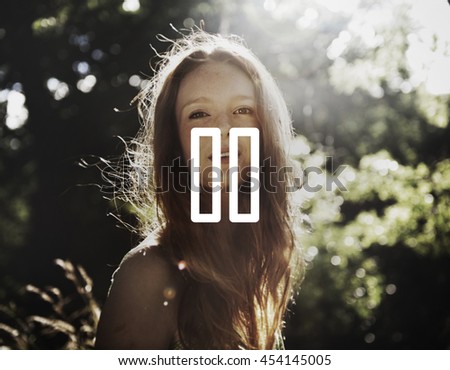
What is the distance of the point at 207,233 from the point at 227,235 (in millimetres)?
117

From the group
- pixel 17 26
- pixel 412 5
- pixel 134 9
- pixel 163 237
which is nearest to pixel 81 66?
pixel 17 26

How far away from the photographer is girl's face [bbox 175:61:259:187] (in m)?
1.67

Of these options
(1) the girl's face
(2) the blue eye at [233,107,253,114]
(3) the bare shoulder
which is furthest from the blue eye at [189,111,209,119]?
(3) the bare shoulder

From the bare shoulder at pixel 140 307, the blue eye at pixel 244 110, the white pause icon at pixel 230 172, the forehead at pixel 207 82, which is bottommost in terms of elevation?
the bare shoulder at pixel 140 307

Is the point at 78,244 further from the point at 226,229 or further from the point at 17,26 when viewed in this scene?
the point at 226,229

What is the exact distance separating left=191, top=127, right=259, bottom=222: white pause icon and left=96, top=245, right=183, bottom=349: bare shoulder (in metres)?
0.38

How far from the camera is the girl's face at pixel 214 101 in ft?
5.47

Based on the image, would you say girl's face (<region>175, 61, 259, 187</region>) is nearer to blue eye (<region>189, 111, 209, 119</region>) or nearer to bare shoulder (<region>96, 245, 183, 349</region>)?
blue eye (<region>189, 111, 209, 119</region>)

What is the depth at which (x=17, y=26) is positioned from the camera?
4652 millimetres

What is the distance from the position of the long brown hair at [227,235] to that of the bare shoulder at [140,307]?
0.06 m

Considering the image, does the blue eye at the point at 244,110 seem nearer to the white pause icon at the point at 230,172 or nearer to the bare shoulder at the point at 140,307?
the white pause icon at the point at 230,172

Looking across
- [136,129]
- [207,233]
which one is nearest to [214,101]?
[207,233]

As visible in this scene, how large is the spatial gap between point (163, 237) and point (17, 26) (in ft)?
13.4

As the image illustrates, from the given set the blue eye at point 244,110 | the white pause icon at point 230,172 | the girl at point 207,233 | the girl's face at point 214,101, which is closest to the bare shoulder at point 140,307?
the girl at point 207,233
